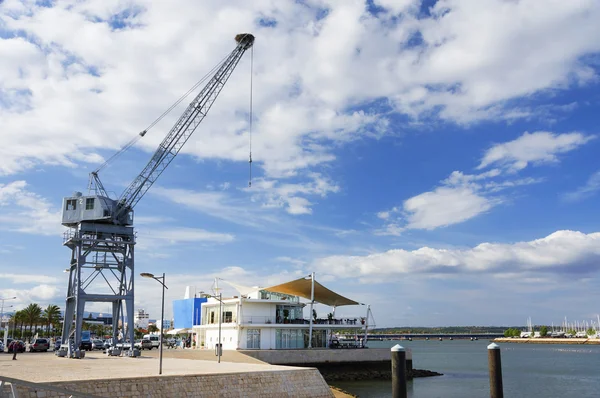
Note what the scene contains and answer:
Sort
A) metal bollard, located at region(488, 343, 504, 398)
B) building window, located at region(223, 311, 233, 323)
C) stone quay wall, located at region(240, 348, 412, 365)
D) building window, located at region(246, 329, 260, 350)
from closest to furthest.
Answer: metal bollard, located at region(488, 343, 504, 398) < stone quay wall, located at region(240, 348, 412, 365) < building window, located at region(246, 329, 260, 350) < building window, located at region(223, 311, 233, 323)

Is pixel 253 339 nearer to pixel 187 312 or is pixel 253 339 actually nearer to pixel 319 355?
pixel 319 355

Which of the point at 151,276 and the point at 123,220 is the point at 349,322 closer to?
the point at 123,220

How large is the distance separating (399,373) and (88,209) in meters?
43.6

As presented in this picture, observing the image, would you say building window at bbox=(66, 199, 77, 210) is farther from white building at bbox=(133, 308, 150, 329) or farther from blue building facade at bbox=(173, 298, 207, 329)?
white building at bbox=(133, 308, 150, 329)

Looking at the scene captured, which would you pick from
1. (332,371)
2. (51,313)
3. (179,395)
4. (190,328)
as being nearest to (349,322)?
(332,371)

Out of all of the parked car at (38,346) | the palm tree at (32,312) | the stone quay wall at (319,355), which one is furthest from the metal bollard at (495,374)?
the palm tree at (32,312)

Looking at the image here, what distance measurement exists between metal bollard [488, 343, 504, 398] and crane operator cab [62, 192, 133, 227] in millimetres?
43753

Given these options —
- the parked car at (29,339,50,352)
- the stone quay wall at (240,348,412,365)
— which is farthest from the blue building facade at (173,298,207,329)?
the stone quay wall at (240,348,412,365)

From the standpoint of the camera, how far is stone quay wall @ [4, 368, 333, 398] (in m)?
23.4

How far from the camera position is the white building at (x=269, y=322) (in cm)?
5466

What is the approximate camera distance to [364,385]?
49.7 metres

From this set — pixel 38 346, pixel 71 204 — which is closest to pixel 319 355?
pixel 71 204

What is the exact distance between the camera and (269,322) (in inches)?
2191

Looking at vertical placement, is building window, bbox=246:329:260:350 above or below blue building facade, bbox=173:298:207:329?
below
